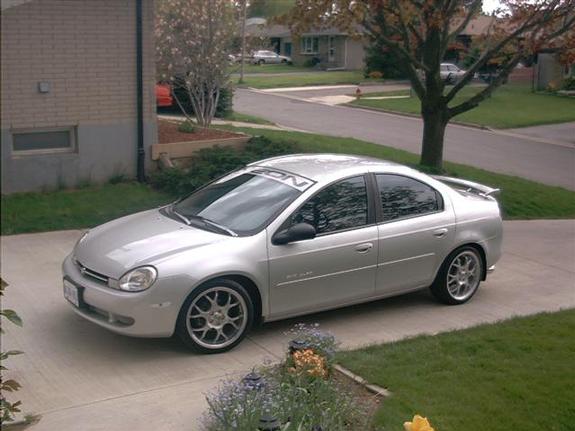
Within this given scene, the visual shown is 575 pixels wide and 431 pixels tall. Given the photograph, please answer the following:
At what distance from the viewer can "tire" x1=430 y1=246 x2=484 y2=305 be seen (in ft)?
25.9

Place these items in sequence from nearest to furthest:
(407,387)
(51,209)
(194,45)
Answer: (407,387), (51,209), (194,45)

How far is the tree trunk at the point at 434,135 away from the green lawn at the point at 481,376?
279 inches

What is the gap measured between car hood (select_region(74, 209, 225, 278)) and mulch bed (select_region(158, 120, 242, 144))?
6.60m

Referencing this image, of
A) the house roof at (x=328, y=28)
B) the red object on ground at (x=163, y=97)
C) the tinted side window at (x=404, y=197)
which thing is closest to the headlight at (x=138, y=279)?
the tinted side window at (x=404, y=197)

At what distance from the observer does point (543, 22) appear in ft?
41.8

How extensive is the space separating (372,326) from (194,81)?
967 cm

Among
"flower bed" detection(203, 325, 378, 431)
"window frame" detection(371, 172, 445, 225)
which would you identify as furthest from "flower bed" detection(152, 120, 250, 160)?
"flower bed" detection(203, 325, 378, 431)

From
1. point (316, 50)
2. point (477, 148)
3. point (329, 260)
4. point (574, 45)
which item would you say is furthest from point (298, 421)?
point (316, 50)

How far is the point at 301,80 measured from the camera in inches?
2041

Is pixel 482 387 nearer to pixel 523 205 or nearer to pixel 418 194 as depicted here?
pixel 418 194

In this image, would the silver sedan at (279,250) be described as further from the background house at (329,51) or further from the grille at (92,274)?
the background house at (329,51)

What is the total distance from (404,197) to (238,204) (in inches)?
59.4

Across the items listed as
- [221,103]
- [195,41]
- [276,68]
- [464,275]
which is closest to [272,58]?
[276,68]

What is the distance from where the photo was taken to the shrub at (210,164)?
11828mm
